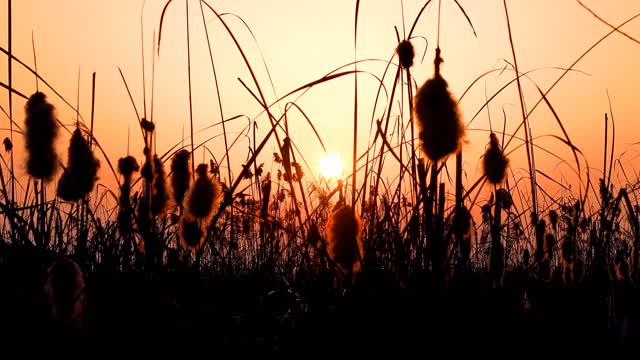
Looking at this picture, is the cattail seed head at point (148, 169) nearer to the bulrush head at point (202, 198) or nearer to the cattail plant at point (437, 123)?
the bulrush head at point (202, 198)

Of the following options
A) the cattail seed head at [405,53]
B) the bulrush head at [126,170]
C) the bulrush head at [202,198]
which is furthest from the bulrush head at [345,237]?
the bulrush head at [126,170]

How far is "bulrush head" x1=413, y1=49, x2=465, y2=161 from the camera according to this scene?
1735 mm

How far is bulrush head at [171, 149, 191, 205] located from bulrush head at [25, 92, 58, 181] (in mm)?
856

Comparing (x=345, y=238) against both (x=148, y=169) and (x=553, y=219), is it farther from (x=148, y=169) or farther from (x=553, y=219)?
(x=553, y=219)

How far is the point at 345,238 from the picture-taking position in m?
1.80

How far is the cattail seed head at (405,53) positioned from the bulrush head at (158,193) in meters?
1.17

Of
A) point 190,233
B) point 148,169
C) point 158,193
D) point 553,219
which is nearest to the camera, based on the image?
point 148,169

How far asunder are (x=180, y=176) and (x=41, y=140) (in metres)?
0.90

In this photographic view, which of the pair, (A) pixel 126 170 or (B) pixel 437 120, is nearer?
(B) pixel 437 120

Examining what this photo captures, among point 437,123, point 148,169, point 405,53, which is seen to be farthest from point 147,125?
point 437,123

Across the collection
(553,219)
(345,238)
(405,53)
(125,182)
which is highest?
(405,53)

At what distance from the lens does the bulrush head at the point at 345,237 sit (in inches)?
70.9

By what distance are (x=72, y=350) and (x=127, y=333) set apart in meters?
0.28

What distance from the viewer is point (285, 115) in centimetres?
254
